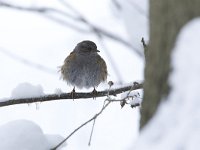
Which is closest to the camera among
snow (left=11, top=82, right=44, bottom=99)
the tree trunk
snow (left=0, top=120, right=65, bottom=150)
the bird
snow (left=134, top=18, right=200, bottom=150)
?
snow (left=134, top=18, right=200, bottom=150)

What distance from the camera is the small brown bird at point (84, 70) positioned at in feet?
17.1

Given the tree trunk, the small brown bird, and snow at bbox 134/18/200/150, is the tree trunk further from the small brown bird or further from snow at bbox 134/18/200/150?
the small brown bird

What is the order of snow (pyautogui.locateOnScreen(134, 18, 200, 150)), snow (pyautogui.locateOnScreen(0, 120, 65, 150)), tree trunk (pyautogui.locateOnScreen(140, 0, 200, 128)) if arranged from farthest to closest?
snow (pyautogui.locateOnScreen(0, 120, 65, 150)) < tree trunk (pyautogui.locateOnScreen(140, 0, 200, 128)) < snow (pyautogui.locateOnScreen(134, 18, 200, 150))

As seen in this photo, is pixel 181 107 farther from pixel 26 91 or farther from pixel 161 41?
pixel 26 91

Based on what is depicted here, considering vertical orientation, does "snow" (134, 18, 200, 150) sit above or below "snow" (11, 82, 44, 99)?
below

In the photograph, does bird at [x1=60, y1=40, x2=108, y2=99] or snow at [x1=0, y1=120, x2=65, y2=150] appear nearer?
snow at [x1=0, y1=120, x2=65, y2=150]

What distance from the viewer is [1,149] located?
2.96 metres

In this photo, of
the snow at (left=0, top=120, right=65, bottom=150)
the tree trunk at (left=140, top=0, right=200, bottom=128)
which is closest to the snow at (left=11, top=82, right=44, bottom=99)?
the snow at (left=0, top=120, right=65, bottom=150)

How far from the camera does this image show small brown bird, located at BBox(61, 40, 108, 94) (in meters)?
5.20

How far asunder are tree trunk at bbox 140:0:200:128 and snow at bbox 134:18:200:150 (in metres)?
0.04

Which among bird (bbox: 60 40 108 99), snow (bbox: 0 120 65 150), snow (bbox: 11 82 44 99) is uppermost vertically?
bird (bbox: 60 40 108 99)

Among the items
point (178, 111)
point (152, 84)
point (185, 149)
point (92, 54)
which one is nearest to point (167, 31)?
point (152, 84)

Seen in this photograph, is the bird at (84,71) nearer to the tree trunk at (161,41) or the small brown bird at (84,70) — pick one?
the small brown bird at (84,70)

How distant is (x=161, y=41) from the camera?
1.67 m
